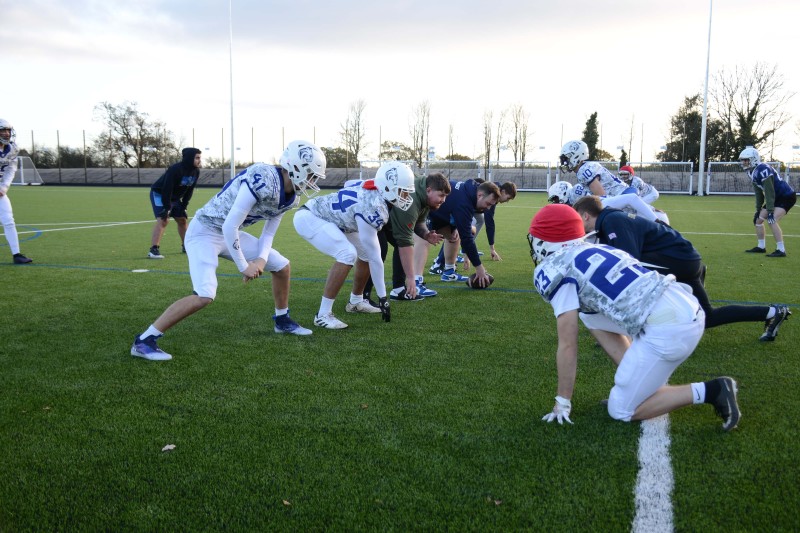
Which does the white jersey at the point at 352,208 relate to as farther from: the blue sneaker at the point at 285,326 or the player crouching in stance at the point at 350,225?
the blue sneaker at the point at 285,326

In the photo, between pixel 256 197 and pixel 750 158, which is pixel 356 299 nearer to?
pixel 256 197

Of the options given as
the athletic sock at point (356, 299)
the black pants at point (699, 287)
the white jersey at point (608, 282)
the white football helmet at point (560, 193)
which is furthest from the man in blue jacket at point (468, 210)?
the white jersey at point (608, 282)

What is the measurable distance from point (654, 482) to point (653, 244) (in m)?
2.37

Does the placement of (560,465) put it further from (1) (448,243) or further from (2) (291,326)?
(1) (448,243)

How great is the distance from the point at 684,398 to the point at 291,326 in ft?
12.4

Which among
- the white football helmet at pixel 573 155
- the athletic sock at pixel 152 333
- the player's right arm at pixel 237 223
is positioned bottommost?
the athletic sock at pixel 152 333

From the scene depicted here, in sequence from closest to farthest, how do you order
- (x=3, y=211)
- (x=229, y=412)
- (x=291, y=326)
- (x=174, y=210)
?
(x=229, y=412) < (x=291, y=326) < (x=3, y=211) < (x=174, y=210)

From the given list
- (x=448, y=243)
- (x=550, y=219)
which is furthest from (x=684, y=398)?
(x=448, y=243)

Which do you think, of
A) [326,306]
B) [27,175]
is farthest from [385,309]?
[27,175]

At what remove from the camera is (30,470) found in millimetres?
3230

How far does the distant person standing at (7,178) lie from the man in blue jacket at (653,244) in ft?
31.3

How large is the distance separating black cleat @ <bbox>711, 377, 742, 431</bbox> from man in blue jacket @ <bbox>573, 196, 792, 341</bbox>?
115cm

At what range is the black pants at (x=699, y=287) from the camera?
4949 mm

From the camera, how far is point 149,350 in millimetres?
5195
